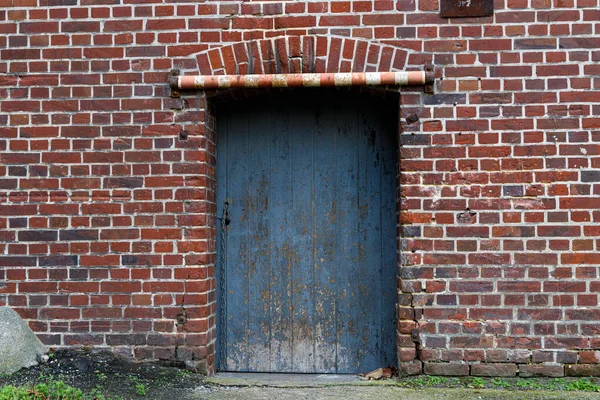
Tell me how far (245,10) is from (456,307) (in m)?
2.45

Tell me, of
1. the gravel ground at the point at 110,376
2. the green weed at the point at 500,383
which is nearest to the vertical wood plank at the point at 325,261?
the gravel ground at the point at 110,376

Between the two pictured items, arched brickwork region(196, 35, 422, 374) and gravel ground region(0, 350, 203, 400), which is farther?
arched brickwork region(196, 35, 422, 374)

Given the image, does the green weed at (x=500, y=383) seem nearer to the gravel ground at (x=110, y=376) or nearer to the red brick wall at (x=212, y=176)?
the red brick wall at (x=212, y=176)

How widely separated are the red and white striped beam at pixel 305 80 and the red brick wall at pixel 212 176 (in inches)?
3.9

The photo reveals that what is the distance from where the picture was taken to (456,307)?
4.27 metres

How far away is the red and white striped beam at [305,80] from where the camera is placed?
429 cm

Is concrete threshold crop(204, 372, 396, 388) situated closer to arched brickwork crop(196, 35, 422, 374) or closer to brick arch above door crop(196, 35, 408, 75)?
arched brickwork crop(196, 35, 422, 374)

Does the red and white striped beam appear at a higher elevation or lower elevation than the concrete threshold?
higher

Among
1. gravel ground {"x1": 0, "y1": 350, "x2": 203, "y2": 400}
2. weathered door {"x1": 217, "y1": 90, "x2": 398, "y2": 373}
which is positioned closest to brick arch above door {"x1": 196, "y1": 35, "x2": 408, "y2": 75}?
weathered door {"x1": 217, "y1": 90, "x2": 398, "y2": 373}

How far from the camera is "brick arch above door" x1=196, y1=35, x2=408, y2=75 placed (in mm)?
4363

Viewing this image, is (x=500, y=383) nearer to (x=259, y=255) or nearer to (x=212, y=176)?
(x=259, y=255)

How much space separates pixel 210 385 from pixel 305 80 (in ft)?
6.89

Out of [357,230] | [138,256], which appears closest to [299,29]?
[357,230]

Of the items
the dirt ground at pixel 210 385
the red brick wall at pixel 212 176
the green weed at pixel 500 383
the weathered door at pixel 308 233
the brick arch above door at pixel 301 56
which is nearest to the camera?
the dirt ground at pixel 210 385
